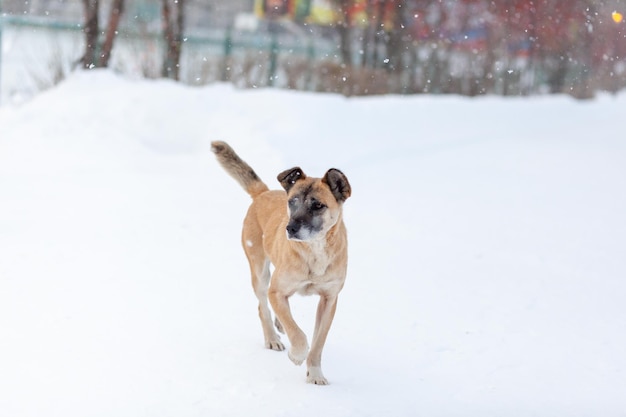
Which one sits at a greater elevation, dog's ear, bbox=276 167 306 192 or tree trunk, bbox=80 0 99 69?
dog's ear, bbox=276 167 306 192

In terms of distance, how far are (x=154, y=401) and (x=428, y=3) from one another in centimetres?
2060

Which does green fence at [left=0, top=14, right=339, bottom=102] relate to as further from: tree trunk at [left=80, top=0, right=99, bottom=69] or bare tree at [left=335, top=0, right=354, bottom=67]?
bare tree at [left=335, top=0, right=354, bottom=67]

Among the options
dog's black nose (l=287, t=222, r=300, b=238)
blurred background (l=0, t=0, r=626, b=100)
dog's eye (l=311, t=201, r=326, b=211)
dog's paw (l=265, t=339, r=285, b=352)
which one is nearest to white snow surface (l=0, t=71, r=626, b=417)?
dog's paw (l=265, t=339, r=285, b=352)

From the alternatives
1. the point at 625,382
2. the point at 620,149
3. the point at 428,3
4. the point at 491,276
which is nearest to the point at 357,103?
the point at 620,149

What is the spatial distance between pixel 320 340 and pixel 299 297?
7.76 ft

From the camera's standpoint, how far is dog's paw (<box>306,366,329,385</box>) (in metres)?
6.26

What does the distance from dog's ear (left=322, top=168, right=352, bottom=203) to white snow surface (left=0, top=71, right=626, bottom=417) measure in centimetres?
121

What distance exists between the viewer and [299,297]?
8.69 meters

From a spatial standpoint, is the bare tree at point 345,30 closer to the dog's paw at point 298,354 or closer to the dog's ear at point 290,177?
the dog's ear at point 290,177

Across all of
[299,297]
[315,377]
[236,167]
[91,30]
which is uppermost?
[236,167]

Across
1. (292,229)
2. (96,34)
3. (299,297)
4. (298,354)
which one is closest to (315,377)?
(298,354)

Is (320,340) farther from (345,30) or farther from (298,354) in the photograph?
(345,30)

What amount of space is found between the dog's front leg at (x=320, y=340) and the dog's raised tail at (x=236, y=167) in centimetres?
152

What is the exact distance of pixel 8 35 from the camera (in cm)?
2133
